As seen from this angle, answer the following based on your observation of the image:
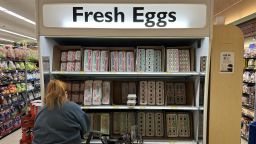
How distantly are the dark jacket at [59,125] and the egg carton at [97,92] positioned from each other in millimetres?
500

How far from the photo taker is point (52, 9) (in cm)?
293

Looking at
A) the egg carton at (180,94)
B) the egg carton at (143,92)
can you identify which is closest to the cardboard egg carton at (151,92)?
the egg carton at (143,92)

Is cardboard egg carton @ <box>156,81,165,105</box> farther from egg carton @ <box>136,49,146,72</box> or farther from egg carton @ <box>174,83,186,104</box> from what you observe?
egg carton @ <box>136,49,146,72</box>

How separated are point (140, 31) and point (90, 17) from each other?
0.58 metres

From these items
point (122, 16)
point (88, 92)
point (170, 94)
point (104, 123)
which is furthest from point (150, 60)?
point (104, 123)

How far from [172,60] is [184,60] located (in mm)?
153

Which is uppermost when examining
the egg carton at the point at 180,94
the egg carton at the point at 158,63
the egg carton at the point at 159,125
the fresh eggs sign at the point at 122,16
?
the fresh eggs sign at the point at 122,16

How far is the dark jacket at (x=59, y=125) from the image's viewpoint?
8.78 ft

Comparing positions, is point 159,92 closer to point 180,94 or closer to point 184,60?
point 180,94

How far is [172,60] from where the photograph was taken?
3.23 m

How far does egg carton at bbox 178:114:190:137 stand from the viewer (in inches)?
131

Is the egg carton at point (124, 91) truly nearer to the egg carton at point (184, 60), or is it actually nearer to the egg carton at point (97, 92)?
the egg carton at point (97, 92)

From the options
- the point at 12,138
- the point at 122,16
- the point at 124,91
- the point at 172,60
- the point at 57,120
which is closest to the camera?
the point at 57,120

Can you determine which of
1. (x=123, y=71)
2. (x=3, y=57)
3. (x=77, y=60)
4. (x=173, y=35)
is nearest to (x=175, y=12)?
(x=173, y=35)
